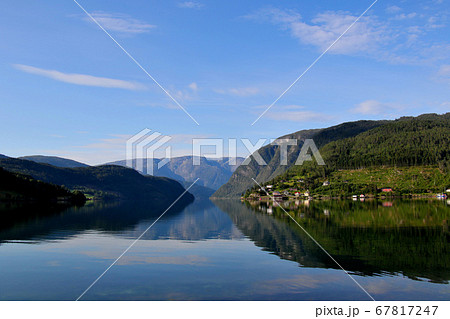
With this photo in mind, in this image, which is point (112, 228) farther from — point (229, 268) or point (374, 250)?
point (374, 250)

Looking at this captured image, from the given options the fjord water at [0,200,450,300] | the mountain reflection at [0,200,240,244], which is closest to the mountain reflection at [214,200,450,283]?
the fjord water at [0,200,450,300]

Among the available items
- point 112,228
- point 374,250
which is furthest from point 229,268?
point 112,228

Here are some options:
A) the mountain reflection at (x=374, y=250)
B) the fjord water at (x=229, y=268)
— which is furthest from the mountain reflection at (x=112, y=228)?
the mountain reflection at (x=374, y=250)

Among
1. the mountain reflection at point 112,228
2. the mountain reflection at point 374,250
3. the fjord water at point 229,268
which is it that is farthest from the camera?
the mountain reflection at point 112,228

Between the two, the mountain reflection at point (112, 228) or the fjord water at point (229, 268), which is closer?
the fjord water at point (229, 268)

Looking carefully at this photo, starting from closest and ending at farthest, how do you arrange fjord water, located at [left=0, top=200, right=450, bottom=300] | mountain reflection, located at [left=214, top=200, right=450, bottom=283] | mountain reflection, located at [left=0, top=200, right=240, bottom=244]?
fjord water, located at [left=0, top=200, right=450, bottom=300], mountain reflection, located at [left=214, top=200, right=450, bottom=283], mountain reflection, located at [left=0, top=200, right=240, bottom=244]

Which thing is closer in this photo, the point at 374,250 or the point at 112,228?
the point at 374,250

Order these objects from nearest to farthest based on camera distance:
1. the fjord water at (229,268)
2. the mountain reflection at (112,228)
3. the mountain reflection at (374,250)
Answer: the fjord water at (229,268) < the mountain reflection at (374,250) < the mountain reflection at (112,228)

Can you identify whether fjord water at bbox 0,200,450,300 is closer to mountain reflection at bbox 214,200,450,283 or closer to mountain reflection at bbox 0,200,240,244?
mountain reflection at bbox 214,200,450,283

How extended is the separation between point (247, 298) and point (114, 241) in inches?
1234

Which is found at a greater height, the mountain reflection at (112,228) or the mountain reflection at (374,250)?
the mountain reflection at (374,250)

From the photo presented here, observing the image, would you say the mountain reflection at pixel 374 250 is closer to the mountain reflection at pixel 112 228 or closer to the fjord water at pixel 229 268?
the fjord water at pixel 229 268
